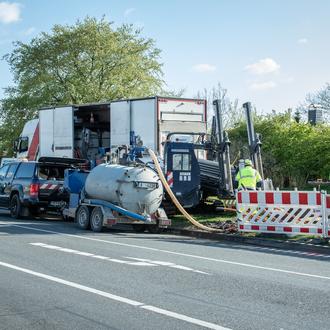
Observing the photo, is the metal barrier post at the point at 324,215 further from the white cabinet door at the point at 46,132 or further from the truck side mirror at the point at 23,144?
the truck side mirror at the point at 23,144

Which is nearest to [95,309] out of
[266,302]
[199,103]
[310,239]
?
[266,302]

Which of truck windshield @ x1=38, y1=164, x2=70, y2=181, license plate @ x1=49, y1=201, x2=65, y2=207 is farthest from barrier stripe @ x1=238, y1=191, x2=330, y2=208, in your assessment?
truck windshield @ x1=38, y1=164, x2=70, y2=181

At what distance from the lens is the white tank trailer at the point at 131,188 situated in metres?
15.8

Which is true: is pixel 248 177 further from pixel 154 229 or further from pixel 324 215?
pixel 154 229

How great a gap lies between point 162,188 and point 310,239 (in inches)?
184

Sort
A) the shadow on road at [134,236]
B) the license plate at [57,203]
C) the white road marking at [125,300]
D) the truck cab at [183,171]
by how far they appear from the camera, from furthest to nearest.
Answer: the license plate at [57,203] < the truck cab at [183,171] < the shadow on road at [134,236] < the white road marking at [125,300]

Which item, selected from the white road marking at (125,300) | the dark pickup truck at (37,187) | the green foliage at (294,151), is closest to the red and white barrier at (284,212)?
the dark pickup truck at (37,187)

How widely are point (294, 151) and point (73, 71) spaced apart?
19933 mm

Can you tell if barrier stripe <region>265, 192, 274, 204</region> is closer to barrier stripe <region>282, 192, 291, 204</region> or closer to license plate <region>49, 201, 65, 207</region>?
barrier stripe <region>282, 192, 291, 204</region>

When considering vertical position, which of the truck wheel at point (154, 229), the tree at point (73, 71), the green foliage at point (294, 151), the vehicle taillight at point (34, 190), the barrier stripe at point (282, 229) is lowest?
the truck wheel at point (154, 229)

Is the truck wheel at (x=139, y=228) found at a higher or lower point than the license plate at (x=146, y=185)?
lower

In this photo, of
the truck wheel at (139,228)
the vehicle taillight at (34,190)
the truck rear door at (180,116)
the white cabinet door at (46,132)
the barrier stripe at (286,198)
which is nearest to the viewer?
the barrier stripe at (286,198)

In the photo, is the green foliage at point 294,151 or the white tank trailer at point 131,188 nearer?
the white tank trailer at point 131,188

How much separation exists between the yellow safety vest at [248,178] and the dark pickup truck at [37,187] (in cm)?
628
